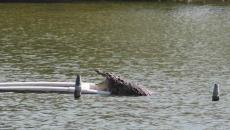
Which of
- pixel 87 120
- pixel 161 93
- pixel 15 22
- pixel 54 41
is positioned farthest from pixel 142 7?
pixel 87 120

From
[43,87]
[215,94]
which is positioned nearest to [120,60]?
[43,87]

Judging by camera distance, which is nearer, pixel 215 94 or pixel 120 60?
pixel 215 94

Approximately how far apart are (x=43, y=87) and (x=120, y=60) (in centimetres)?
2126

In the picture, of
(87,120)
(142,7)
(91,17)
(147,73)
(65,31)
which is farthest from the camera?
(142,7)

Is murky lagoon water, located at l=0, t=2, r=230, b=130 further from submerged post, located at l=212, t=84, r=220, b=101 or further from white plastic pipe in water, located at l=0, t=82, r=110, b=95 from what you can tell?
white plastic pipe in water, located at l=0, t=82, r=110, b=95

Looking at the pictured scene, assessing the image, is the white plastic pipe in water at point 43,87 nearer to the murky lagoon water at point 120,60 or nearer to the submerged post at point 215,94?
the murky lagoon water at point 120,60

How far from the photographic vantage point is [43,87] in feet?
197

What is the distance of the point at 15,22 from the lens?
120 meters

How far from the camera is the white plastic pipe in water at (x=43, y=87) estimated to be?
59.7 metres

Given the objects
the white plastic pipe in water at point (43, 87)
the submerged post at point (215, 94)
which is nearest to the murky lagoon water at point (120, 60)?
A: the submerged post at point (215, 94)

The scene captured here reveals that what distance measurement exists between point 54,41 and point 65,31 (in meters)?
11.7

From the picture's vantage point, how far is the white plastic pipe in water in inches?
2349

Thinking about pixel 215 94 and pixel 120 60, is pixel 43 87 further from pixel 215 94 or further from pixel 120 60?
pixel 120 60

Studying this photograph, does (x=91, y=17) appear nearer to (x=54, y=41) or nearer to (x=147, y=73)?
(x=54, y=41)
